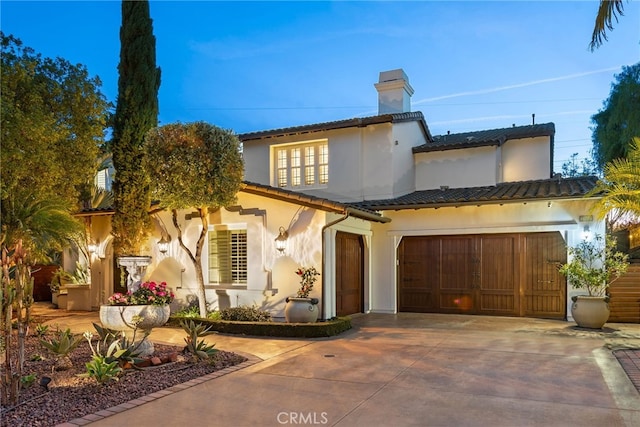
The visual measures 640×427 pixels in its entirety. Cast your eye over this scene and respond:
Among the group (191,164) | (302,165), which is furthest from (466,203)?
(191,164)

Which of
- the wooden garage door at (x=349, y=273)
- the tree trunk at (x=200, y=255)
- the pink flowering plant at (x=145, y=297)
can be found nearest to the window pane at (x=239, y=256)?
the tree trunk at (x=200, y=255)

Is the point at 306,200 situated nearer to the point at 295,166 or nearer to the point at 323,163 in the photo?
the point at 323,163

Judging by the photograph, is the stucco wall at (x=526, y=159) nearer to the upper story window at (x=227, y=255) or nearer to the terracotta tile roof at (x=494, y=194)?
the terracotta tile roof at (x=494, y=194)

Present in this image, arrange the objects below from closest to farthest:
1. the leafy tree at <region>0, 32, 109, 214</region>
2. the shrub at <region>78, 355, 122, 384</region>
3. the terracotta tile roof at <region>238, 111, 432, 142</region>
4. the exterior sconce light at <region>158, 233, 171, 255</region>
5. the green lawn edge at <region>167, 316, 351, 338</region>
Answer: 1. the shrub at <region>78, 355, 122, 384</region>
2. the leafy tree at <region>0, 32, 109, 214</region>
3. the green lawn edge at <region>167, 316, 351, 338</region>
4. the exterior sconce light at <region>158, 233, 171, 255</region>
5. the terracotta tile roof at <region>238, 111, 432, 142</region>

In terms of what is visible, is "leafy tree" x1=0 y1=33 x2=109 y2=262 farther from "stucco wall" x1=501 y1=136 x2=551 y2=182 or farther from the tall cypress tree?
"stucco wall" x1=501 y1=136 x2=551 y2=182

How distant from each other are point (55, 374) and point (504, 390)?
586cm

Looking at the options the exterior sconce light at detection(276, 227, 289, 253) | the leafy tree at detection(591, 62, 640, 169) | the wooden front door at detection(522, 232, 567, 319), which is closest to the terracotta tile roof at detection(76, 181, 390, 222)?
the exterior sconce light at detection(276, 227, 289, 253)

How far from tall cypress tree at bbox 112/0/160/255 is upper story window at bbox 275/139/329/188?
15.6 feet

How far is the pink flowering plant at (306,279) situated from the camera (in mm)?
10883

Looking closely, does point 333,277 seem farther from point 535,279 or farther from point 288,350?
point 535,279

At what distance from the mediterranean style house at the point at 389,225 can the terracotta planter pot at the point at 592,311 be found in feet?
4.38

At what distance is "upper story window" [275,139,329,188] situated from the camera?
15781 millimetres

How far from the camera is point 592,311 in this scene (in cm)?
1052

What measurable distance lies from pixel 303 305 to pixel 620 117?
17.9m
